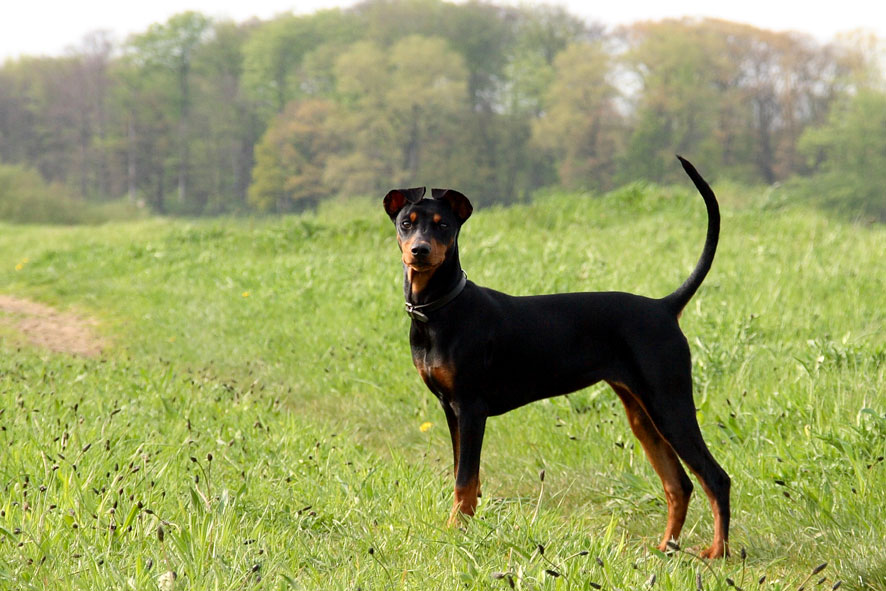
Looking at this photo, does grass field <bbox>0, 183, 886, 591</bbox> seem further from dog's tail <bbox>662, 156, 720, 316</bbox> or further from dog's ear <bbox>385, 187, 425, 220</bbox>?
dog's ear <bbox>385, 187, 425, 220</bbox>

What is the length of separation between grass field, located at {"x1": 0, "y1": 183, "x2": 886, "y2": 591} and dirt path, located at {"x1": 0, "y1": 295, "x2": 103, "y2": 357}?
190 mm

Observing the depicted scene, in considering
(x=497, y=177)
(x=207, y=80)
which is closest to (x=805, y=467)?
(x=497, y=177)

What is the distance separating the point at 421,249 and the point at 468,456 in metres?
0.85

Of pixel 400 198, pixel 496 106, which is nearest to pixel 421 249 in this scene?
pixel 400 198

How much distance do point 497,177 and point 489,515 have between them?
2967 centimetres

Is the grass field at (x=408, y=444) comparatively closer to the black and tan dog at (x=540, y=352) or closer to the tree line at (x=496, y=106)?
the black and tan dog at (x=540, y=352)

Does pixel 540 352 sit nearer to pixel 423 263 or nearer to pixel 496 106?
pixel 423 263

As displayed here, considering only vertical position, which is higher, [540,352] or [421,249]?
[421,249]

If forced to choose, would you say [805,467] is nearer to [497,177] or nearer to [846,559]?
[846,559]

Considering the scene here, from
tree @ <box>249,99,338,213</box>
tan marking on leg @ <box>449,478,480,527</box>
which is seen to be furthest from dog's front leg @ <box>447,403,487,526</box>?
tree @ <box>249,99,338,213</box>

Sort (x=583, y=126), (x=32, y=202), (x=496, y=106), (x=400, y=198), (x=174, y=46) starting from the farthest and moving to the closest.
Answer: (x=174, y=46) → (x=496, y=106) → (x=32, y=202) → (x=583, y=126) → (x=400, y=198)

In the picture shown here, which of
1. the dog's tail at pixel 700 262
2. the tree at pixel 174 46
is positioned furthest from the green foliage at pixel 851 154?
the tree at pixel 174 46

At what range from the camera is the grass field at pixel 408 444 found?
2477 mm

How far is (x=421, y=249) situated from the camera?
9.88 ft
